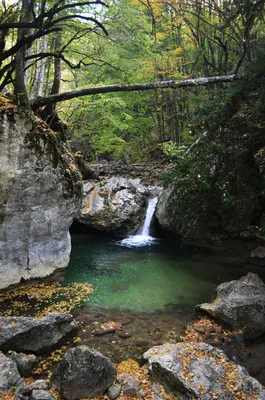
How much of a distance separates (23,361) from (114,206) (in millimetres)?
9118

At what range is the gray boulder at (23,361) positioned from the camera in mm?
4434

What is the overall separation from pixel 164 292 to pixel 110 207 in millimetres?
6241

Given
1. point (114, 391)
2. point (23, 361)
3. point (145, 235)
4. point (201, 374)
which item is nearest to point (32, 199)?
point (23, 361)

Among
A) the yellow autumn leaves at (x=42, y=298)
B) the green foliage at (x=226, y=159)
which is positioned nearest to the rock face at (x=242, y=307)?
the green foliage at (x=226, y=159)

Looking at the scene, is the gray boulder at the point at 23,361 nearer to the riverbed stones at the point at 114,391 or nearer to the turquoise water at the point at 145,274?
the riverbed stones at the point at 114,391

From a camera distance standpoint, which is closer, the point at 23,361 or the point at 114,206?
the point at 23,361

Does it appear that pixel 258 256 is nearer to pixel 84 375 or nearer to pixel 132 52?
pixel 84 375

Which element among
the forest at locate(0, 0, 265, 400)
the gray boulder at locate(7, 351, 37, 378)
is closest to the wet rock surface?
the forest at locate(0, 0, 265, 400)

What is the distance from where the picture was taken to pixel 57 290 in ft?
25.5

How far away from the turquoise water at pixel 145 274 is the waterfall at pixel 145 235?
0.44 meters

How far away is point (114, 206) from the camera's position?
43.6 feet

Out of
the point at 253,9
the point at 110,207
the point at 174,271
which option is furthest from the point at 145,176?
the point at 253,9

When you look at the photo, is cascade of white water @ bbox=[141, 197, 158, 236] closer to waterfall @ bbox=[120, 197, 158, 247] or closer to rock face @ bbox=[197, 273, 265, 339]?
waterfall @ bbox=[120, 197, 158, 247]

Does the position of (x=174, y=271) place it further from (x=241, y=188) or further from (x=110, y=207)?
(x=110, y=207)
